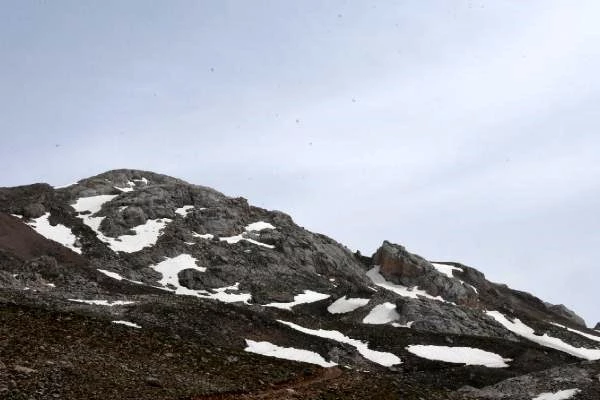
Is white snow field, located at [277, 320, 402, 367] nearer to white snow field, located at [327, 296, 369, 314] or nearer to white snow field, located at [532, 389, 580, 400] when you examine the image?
white snow field, located at [327, 296, 369, 314]

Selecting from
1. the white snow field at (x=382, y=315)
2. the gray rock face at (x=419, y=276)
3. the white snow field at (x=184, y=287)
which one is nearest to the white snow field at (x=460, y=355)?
the white snow field at (x=382, y=315)

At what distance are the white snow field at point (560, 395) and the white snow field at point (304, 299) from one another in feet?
146

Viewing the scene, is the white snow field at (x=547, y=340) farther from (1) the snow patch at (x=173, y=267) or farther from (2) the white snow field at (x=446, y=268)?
(1) the snow patch at (x=173, y=267)

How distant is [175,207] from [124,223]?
13.7 meters

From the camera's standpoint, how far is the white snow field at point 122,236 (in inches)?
3410

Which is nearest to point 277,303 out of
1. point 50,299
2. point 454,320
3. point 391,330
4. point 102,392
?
point 391,330

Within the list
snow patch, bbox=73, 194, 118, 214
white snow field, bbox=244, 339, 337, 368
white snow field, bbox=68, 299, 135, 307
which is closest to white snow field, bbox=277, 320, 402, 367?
white snow field, bbox=244, 339, 337, 368

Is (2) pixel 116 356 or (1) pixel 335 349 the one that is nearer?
(2) pixel 116 356

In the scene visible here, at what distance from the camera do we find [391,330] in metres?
62.9

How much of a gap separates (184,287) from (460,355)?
39.9 m

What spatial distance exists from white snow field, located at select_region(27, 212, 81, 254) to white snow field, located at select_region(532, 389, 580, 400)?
221 ft

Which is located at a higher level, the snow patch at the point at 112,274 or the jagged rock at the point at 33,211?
the jagged rock at the point at 33,211

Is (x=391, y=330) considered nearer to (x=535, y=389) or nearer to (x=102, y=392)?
(x=535, y=389)

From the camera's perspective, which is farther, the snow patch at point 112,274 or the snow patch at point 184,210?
the snow patch at point 184,210
